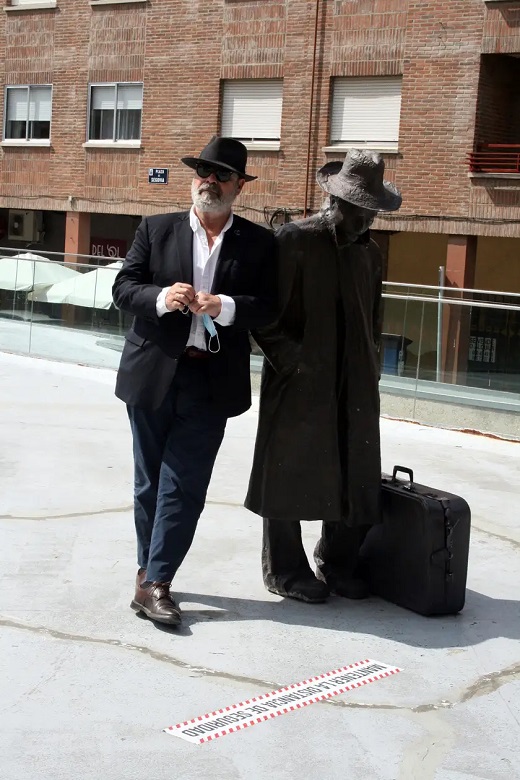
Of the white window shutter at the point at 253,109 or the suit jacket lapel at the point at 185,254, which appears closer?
Answer: the suit jacket lapel at the point at 185,254

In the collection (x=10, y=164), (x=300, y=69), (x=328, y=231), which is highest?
(x=300, y=69)

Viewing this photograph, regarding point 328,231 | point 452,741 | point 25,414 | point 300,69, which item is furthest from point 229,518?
point 300,69

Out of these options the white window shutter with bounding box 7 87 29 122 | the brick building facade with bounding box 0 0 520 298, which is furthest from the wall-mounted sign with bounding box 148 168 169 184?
the white window shutter with bounding box 7 87 29 122

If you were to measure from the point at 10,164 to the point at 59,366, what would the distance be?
16.5 meters

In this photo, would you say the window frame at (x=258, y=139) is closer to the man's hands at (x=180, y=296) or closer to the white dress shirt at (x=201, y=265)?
the white dress shirt at (x=201, y=265)

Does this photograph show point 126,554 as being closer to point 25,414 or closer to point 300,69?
point 25,414

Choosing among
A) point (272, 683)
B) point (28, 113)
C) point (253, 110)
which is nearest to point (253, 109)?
point (253, 110)

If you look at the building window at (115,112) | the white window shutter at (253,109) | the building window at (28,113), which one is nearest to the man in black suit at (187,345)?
the white window shutter at (253,109)

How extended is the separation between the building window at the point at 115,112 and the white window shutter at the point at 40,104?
1.49 metres

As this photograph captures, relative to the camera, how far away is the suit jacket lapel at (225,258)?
486 centimetres

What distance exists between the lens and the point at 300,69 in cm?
2394

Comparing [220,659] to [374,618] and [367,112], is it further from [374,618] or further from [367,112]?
[367,112]

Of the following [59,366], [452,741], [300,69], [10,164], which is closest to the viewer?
[452,741]

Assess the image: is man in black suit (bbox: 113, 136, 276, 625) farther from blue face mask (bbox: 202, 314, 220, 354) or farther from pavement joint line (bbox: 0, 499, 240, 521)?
pavement joint line (bbox: 0, 499, 240, 521)
